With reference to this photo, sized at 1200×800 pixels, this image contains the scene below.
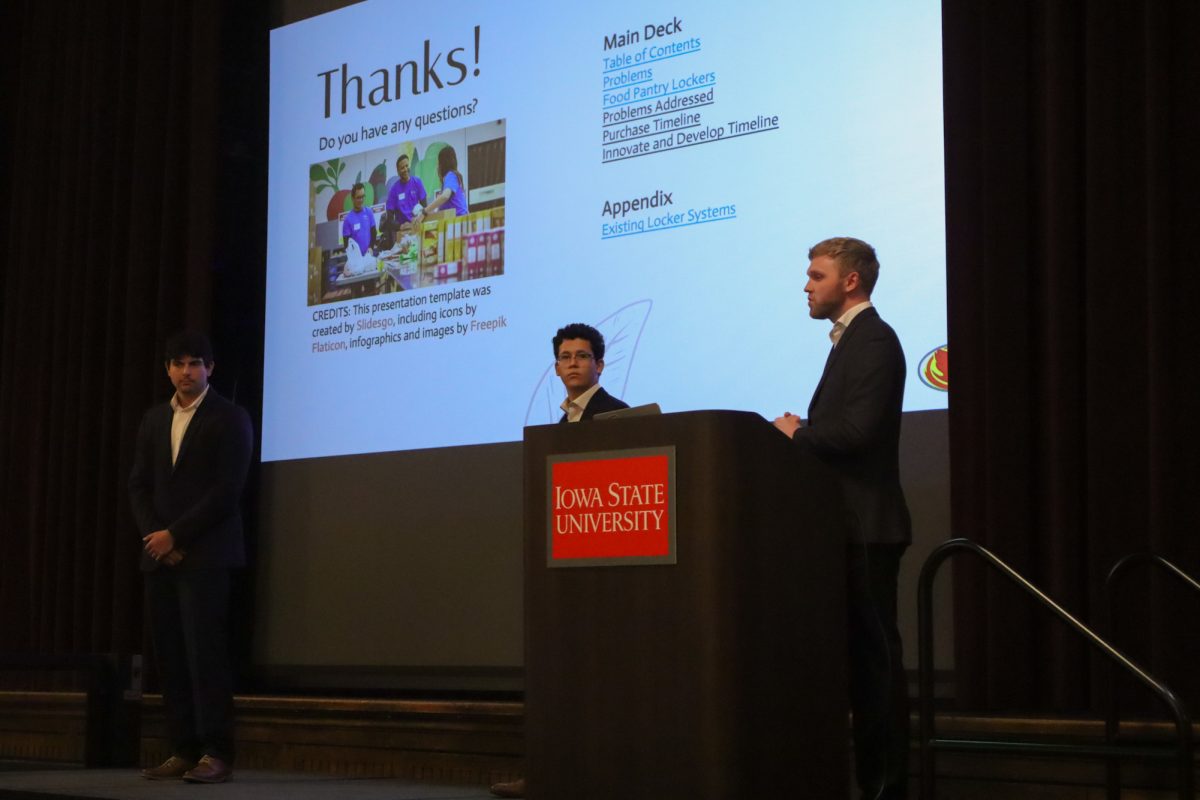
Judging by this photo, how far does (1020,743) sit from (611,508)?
864 millimetres

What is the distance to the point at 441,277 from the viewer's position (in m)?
5.32

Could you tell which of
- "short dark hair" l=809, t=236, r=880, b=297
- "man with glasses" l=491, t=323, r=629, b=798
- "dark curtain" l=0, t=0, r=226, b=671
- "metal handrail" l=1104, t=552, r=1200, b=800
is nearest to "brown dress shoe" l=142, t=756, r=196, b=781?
"man with glasses" l=491, t=323, r=629, b=798

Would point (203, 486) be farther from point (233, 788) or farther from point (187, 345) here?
point (233, 788)

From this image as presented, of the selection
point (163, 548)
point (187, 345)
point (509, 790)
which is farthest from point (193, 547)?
point (509, 790)

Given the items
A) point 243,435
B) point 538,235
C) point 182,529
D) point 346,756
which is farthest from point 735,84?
point 346,756

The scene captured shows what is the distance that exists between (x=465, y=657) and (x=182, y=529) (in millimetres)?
1426

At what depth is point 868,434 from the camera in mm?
2896

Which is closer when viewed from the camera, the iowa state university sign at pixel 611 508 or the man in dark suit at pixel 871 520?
the iowa state university sign at pixel 611 508

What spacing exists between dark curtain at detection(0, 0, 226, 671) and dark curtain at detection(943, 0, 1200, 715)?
325 centimetres

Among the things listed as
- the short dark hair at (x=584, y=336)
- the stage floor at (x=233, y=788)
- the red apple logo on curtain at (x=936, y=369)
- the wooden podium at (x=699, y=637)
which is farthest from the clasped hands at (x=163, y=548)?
the red apple logo on curtain at (x=936, y=369)

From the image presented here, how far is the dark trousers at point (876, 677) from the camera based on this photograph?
285 cm

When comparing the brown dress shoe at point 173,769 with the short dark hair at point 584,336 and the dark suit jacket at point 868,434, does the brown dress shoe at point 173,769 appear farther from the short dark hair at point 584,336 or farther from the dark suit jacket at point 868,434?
the dark suit jacket at point 868,434

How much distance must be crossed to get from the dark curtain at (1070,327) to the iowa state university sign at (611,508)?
165 cm

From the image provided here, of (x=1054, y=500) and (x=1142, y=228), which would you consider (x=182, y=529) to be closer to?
(x=1054, y=500)
